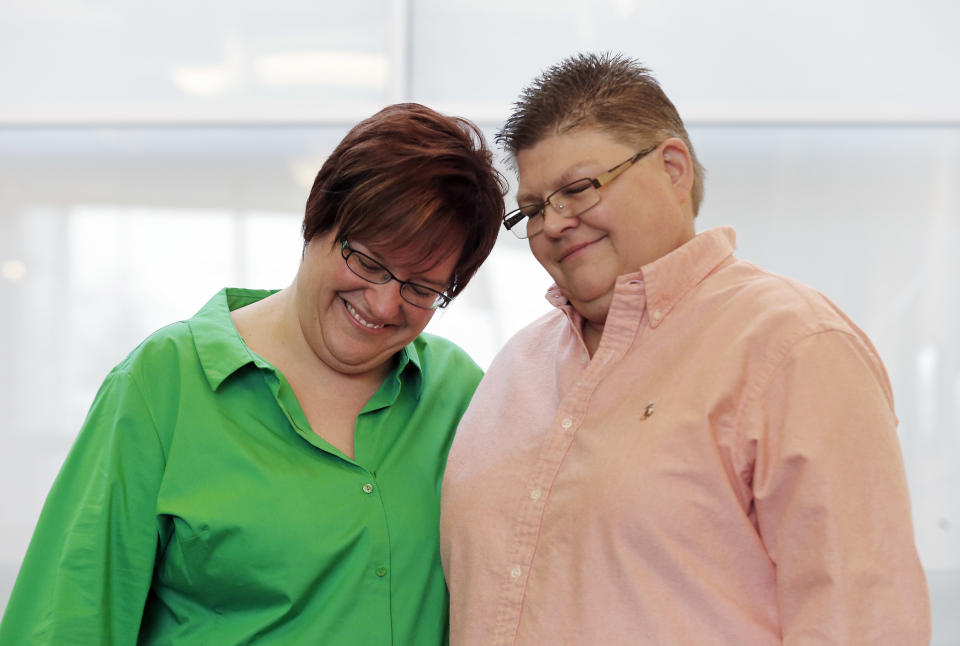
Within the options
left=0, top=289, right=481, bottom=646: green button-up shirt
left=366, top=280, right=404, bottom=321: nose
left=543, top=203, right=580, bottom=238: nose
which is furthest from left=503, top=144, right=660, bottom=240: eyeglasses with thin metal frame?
left=0, top=289, right=481, bottom=646: green button-up shirt

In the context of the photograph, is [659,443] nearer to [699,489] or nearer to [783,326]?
[699,489]

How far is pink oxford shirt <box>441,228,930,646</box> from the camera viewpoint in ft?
3.54

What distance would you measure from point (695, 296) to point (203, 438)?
2.61 feet

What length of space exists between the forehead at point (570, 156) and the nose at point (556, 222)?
3cm

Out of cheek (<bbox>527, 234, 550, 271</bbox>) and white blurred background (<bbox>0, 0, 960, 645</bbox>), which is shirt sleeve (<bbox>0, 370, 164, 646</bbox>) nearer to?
cheek (<bbox>527, 234, 550, 271</bbox>)

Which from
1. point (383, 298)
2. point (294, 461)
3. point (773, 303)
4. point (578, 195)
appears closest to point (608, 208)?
point (578, 195)

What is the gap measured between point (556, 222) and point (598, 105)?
0.19 meters

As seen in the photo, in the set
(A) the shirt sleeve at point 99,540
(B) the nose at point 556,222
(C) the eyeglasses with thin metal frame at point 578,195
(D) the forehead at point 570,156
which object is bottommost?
(A) the shirt sleeve at point 99,540

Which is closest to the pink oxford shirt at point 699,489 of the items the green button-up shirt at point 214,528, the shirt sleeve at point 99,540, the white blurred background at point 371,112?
the green button-up shirt at point 214,528

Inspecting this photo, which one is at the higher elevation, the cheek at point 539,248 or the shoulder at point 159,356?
the cheek at point 539,248

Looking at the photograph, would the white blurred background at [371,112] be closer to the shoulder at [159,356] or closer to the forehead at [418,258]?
the forehead at [418,258]

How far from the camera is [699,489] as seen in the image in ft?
3.87

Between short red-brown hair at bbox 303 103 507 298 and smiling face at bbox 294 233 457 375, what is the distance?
0.03 meters

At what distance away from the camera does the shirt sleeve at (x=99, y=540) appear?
134 cm
